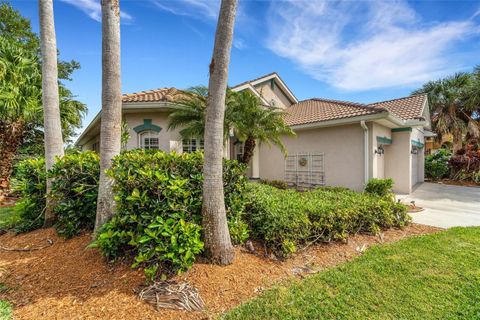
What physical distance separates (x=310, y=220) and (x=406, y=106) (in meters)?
12.1

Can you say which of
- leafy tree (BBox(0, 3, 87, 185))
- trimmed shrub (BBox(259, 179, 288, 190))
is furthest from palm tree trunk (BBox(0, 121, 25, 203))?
trimmed shrub (BBox(259, 179, 288, 190))

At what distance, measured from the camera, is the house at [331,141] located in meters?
9.66

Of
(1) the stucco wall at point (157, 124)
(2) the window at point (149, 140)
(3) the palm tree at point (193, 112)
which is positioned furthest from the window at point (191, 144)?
(2) the window at point (149, 140)

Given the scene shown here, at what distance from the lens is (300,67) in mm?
12320

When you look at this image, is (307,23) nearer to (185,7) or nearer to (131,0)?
(185,7)

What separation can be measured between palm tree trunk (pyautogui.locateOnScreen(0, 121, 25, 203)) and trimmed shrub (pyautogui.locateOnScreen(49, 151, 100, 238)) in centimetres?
863

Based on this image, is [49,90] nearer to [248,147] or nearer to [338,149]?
[248,147]

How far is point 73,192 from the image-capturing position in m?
4.93

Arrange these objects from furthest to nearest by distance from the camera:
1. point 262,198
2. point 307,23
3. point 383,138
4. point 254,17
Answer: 1. point 383,138
2. point 307,23
3. point 254,17
4. point 262,198

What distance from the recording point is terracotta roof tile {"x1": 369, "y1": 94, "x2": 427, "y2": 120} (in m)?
11.5

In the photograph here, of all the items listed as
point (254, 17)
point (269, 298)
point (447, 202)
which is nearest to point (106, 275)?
point (269, 298)

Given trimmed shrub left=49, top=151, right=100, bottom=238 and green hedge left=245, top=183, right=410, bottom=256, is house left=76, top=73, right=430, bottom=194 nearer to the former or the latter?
green hedge left=245, top=183, right=410, bottom=256

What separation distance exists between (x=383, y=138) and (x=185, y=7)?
33.1 ft

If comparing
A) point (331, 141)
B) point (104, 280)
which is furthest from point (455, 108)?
point (104, 280)
